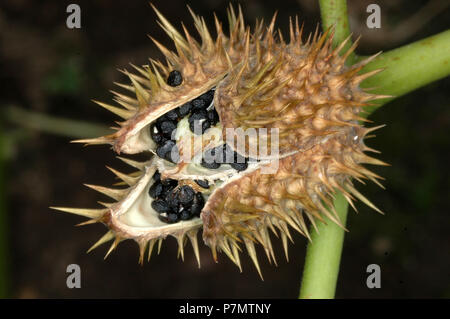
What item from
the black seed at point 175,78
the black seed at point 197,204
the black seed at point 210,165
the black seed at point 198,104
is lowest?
the black seed at point 197,204

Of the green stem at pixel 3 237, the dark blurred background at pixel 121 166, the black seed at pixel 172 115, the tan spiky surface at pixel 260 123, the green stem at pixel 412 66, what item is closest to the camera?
the tan spiky surface at pixel 260 123

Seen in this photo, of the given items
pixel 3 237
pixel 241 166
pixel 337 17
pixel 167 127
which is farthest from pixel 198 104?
pixel 3 237

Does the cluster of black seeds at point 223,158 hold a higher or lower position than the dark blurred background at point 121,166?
lower

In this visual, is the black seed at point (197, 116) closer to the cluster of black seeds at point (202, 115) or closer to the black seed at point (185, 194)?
the cluster of black seeds at point (202, 115)

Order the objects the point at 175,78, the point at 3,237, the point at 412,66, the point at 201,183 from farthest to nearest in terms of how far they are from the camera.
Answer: the point at 3,237 → the point at 412,66 → the point at 201,183 → the point at 175,78

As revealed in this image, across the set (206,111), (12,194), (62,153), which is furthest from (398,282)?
(12,194)

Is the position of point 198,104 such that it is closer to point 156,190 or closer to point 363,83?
point 156,190

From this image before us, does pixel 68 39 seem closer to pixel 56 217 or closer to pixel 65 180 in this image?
pixel 65 180

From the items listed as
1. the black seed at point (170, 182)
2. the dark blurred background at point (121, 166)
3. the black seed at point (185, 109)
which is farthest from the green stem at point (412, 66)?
the dark blurred background at point (121, 166)

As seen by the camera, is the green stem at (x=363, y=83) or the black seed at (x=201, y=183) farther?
the green stem at (x=363, y=83)
